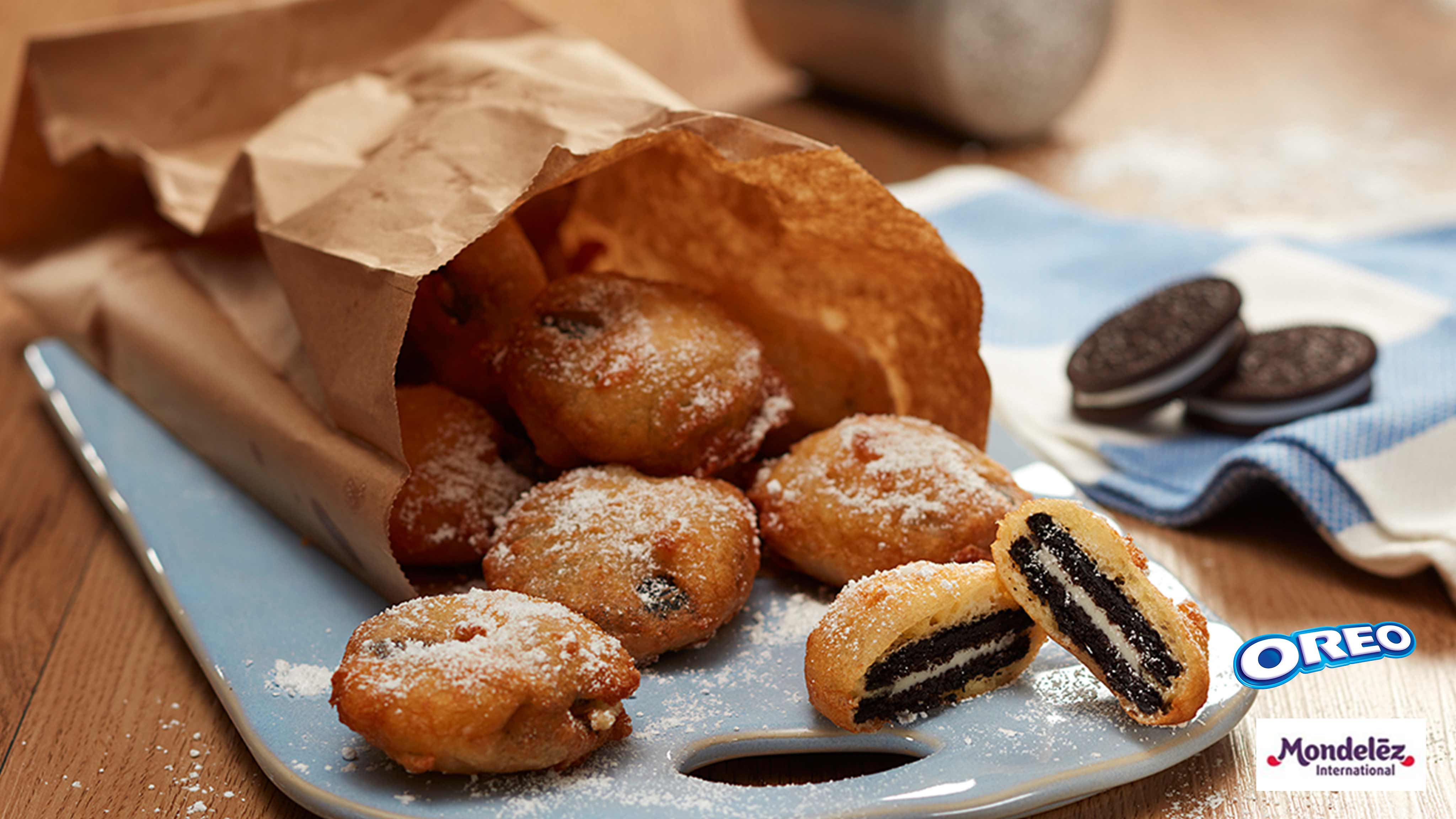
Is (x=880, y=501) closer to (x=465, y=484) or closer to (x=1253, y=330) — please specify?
(x=465, y=484)

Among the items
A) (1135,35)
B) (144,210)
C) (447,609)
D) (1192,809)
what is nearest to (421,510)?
(447,609)

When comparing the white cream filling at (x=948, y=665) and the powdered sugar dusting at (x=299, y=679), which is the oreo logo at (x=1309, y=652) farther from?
the powdered sugar dusting at (x=299, y=679)

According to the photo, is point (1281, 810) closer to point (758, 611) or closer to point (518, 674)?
point (758, 611)

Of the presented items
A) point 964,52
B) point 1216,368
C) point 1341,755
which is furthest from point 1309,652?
point 964,52

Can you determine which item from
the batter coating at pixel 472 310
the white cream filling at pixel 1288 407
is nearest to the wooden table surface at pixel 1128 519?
the white cream filling at pixel 1288 407

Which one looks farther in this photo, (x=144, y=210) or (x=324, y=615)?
(x=144, y=210)
